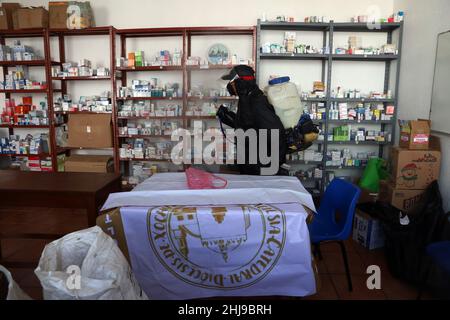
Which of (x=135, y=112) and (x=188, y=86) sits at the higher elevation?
(x=188, y=86)

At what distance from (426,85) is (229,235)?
283 cm

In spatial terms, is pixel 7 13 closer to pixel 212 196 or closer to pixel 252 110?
pixel 252 110

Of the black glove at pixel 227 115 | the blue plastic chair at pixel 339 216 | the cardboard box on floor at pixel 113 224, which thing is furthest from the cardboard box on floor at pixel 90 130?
the blue plastic chair at pixel 339 216

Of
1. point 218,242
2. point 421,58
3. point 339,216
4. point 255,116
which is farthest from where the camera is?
point 421,58

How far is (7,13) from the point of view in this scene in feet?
14.4

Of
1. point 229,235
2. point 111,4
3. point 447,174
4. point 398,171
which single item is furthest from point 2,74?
point 447,174

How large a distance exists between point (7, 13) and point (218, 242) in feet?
14.4

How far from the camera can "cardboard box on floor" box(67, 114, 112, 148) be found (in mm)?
4461

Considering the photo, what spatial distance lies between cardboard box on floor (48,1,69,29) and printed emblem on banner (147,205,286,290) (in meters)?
3.48

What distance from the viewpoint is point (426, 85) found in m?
3.52

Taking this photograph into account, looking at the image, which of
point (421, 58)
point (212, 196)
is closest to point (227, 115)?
point (212, 196)

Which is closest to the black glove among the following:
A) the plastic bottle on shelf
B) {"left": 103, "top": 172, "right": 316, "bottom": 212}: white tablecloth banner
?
the plastic bottle on shelf

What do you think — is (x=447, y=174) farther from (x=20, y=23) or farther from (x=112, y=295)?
(x=20, y=23)

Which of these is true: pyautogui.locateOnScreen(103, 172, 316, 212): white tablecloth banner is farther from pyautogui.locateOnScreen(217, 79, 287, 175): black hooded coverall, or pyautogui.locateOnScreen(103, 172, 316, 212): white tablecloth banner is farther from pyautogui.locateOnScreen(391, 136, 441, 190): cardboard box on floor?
pyautogui.locateOnScreen(391, 136, 441, 190): cardboard box on floor
